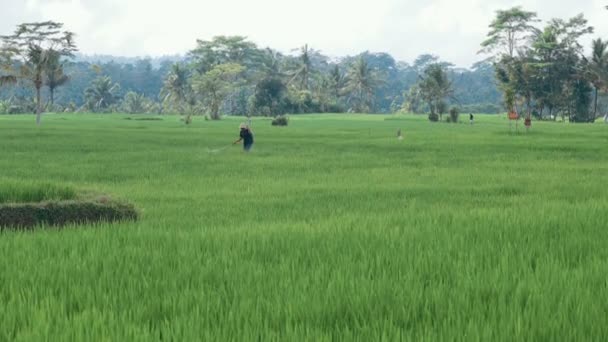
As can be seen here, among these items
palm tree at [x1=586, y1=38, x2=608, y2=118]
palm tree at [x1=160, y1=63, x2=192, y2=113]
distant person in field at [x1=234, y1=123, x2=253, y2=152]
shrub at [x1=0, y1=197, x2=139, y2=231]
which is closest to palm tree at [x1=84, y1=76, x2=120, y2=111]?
palm tree at [x1=160, y1=63, x2=192, y2=113]

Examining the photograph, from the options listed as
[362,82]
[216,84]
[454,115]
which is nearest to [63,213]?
[454,115]

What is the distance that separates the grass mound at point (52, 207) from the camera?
9.28 m

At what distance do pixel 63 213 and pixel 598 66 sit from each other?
73197 millimetres

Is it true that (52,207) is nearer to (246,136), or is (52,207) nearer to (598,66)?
(246,136)

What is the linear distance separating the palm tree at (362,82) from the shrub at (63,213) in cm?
10074

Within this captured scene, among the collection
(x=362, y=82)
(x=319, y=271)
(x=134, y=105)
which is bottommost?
(x=319, y=271)

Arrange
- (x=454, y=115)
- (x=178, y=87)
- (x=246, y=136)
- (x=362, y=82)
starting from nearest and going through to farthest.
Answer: (x=246, y=136) < (x=454, y=115) < (x=178, y=87) < (x=362, y=82)

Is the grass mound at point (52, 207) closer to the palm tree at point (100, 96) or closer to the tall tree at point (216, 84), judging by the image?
the tall tree at point (216, 84)

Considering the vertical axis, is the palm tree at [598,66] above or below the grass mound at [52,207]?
above

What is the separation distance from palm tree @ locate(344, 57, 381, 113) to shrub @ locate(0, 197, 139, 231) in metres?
101

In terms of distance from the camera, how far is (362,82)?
110312mm

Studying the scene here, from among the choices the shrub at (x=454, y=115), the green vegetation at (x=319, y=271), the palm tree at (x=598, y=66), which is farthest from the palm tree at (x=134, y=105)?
the green vegetation at (x=319, y=271)

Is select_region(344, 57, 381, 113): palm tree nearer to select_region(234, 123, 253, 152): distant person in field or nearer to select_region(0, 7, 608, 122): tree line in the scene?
select_region(0, 7, 608, 122): tree line

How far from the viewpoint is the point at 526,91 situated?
249ft
